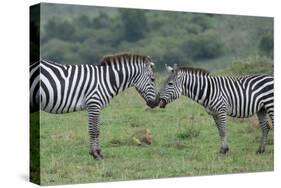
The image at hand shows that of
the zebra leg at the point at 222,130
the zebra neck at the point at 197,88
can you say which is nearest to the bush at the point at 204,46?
the zebra neck at the point at 197,88

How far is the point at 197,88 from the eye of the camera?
11758mm

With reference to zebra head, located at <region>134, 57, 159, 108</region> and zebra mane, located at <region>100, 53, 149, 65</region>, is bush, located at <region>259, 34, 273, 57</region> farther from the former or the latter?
zebra mane, located at <region>100, 53, 149, 65</region>

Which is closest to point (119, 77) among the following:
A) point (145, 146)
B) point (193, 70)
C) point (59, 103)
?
point (59, 103)

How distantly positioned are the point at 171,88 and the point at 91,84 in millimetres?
1456

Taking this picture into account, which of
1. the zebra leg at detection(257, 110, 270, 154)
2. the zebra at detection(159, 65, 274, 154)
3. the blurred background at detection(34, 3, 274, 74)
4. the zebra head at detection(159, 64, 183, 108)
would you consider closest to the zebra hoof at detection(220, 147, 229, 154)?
the zebra at detection(159, 65, 274, 154)

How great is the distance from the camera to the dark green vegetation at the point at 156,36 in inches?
418

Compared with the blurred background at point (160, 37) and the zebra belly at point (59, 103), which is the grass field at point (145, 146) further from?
the blurred background at point (160, 37)

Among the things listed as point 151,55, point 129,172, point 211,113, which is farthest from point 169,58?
point 129,172

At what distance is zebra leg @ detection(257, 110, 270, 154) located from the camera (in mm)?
12352

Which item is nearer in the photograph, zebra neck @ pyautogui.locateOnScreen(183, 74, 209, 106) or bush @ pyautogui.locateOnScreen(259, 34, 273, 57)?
zebra neck @ pyautogui.locateOnScreen(183, 74, 209, 106)

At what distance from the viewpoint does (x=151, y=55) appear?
11.4 metres

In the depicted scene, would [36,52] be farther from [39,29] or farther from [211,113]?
[211,113]

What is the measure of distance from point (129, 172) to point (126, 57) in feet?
6.17

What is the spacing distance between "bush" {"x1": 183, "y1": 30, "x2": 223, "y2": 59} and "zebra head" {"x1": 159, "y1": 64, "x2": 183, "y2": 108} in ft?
1.58
